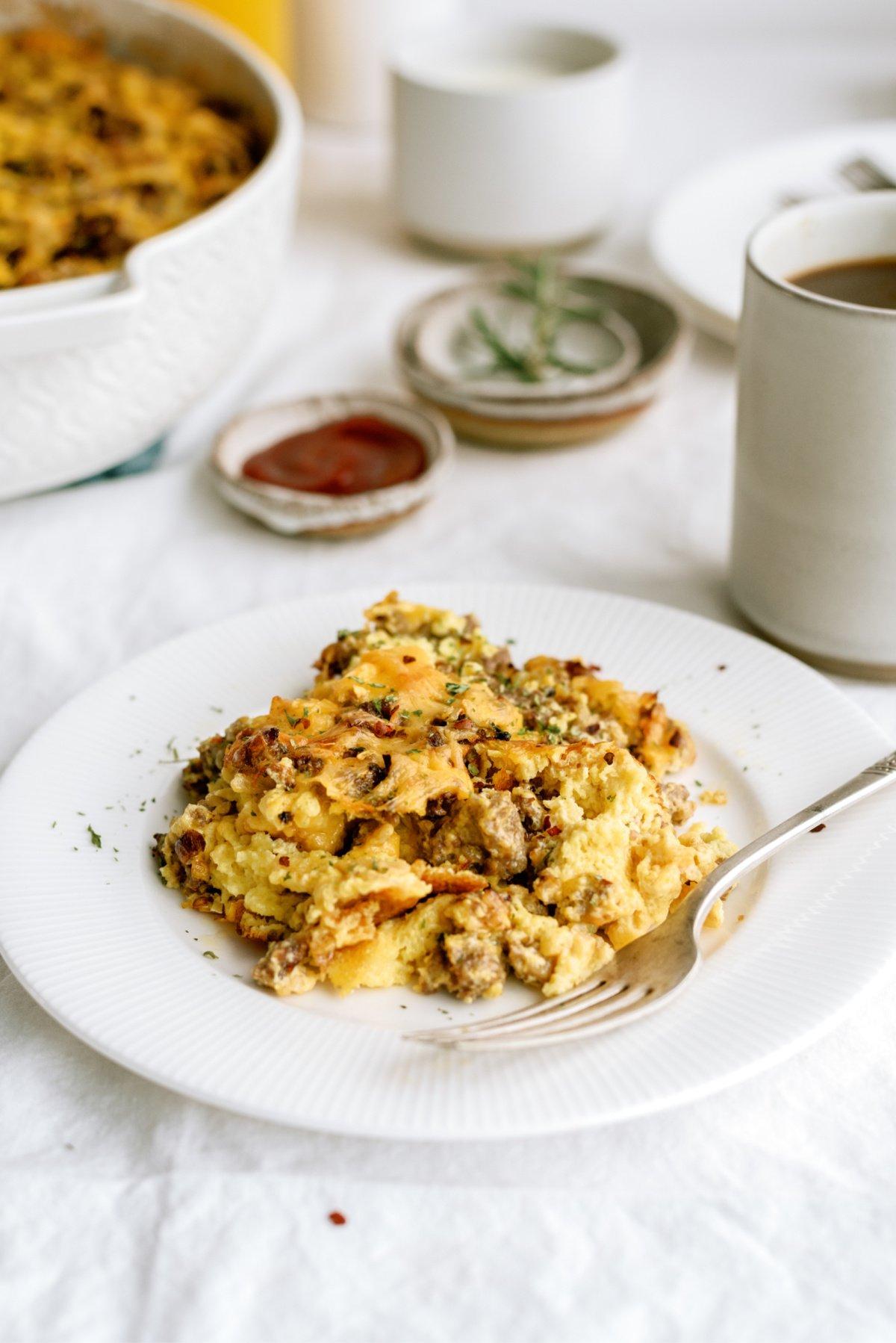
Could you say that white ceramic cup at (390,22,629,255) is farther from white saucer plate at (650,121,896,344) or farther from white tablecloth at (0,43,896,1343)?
white tablecloth at (0,43,896,1343)

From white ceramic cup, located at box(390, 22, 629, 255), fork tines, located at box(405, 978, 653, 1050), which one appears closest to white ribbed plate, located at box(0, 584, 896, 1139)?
fork tines, located at box(405, 978, 653, 1050)

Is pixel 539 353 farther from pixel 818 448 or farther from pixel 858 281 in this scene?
pixel 818 448

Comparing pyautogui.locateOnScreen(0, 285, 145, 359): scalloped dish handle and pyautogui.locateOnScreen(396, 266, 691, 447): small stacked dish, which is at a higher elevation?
pyautogui.locateOnScreen(0, 285, 145, 359): scalloped dish handle

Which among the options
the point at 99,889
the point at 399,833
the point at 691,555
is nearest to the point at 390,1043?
the point at 399,833

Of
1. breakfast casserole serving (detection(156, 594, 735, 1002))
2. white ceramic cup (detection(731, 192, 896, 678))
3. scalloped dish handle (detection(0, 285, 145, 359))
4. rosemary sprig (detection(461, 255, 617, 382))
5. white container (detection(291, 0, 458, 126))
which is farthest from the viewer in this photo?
white container (detection(291, 0, 458, 126))

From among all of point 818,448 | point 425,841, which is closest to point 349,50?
point 818,448

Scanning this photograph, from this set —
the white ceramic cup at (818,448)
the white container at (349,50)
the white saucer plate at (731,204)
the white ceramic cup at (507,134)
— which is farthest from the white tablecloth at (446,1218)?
the white container at (349,50)

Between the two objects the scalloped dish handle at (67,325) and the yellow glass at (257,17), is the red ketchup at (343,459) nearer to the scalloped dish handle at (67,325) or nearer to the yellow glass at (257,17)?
the scalloped dish handle at (67,325)
